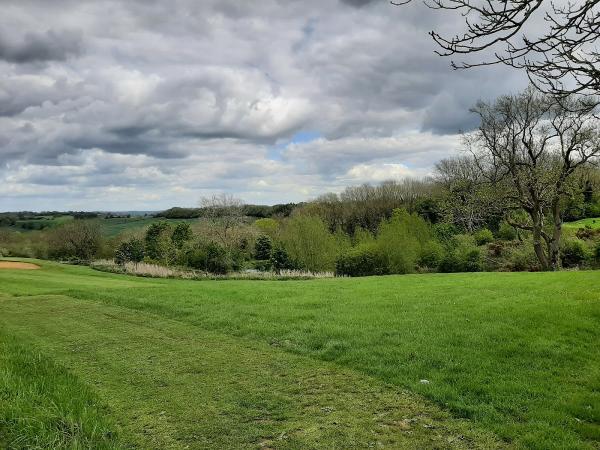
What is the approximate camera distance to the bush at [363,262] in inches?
1570

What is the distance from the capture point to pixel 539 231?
99.9ft

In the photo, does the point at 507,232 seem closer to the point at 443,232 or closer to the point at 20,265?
the point at 443,232

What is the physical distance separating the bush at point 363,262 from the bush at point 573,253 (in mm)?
14001

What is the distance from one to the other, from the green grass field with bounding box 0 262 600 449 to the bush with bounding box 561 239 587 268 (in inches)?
966

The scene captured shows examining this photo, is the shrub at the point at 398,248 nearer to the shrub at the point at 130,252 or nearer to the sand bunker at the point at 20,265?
the sand bunker at the point at 20,265

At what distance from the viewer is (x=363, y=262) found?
1601 inches

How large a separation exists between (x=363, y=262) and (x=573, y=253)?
54.7 feet

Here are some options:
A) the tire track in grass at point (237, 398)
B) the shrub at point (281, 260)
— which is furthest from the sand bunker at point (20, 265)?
the tire track in grass at point (237, 398)

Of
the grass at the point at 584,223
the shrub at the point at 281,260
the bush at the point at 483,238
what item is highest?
the grass at the point at 584,223

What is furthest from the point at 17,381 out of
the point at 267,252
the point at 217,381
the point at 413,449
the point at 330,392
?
the point at 267,252

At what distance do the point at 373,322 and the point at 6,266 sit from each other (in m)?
36.6

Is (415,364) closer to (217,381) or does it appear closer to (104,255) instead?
(217,381)

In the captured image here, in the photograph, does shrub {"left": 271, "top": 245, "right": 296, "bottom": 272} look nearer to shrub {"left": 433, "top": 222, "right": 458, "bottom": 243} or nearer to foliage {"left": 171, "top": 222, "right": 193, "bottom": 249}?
foliage {"left": 171, "top": 222, "right": 193, "bottom": 249}

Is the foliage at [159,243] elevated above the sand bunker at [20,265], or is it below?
above
